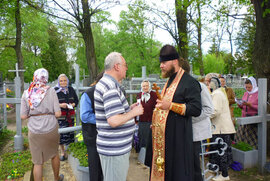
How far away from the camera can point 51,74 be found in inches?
1537

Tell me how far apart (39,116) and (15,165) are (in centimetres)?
164

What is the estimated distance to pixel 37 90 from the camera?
10.6ft

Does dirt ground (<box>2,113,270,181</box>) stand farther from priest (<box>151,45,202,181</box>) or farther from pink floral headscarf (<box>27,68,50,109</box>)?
pink floral headscarf (<box>27,68,50,109</box>)

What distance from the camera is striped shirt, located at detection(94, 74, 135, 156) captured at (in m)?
2.11

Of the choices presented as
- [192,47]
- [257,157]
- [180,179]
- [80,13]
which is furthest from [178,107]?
[192,47]

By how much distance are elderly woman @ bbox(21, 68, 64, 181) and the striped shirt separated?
135 centimetres

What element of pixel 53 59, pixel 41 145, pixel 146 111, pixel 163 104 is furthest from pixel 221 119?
pixel 53 59

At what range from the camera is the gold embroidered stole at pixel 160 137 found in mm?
2676

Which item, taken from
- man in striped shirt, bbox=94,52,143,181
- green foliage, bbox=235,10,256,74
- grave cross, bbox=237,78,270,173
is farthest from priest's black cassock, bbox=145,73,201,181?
green foliage, bbox=235,10,256,74

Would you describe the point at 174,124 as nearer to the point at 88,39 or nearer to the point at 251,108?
the point at 251,108

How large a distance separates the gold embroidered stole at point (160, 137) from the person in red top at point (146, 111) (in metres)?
2.23

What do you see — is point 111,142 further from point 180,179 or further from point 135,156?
point 135,156

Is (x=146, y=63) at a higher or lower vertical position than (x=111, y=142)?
higher

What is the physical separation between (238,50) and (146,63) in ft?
51.7
